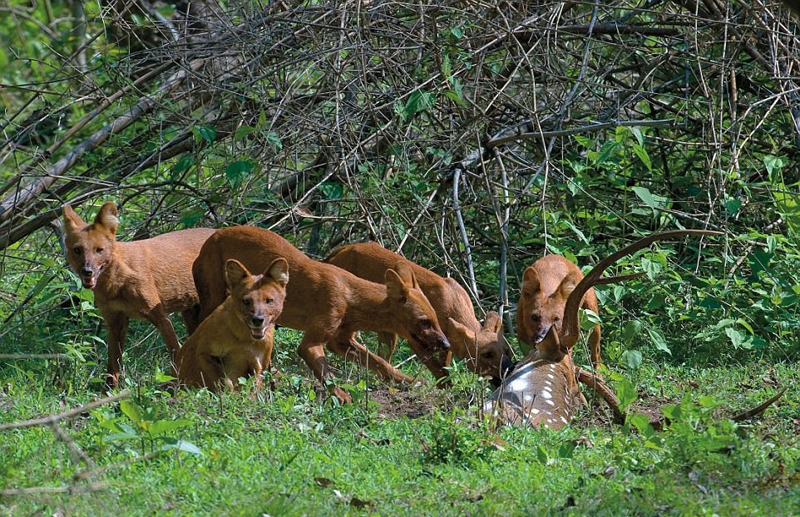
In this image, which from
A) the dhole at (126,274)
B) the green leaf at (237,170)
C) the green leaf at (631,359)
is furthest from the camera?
the green leaf at (237,170)

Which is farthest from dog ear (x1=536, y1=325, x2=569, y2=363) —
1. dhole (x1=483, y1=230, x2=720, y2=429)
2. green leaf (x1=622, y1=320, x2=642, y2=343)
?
green leaf (x1=622, y1=320, x2=642, y2=343)

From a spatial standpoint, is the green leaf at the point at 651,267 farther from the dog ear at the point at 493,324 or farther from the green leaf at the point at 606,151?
the dog ear at the point at 493,324

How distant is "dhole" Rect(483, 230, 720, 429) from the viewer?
6230 millimetres

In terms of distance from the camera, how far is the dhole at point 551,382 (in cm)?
623

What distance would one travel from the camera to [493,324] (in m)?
7.89

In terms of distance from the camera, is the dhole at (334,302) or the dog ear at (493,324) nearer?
the dhole at (334,302)

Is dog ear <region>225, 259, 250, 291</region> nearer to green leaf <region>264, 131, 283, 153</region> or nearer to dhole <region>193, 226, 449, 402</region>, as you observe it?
dhole <region>193, 226, 449, 402</region>

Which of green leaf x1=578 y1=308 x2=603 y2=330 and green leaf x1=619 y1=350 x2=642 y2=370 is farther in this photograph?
green leaf x1=619 y1=350 x2=642 y2=370

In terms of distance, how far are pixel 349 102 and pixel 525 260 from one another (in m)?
1.98

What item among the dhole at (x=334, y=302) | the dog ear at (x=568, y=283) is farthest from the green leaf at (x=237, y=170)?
the dog ear at (x=568, y=283)

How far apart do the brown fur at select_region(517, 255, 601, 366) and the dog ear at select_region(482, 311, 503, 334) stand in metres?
0.15

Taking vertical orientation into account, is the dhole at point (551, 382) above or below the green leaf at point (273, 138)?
below

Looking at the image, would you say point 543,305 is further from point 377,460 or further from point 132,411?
point 132,411

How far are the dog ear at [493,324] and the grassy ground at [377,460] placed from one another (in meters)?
1.18
